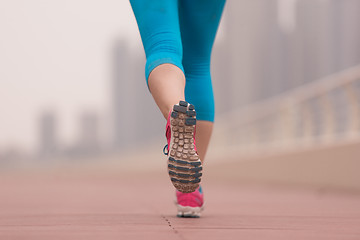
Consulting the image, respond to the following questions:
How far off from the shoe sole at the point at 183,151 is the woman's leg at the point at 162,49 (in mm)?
70

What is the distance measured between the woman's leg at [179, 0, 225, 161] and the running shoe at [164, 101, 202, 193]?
0.50 meters

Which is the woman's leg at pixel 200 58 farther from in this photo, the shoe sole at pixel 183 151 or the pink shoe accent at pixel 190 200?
the shoe sole at pixel 183 151

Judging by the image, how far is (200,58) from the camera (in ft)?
6.41

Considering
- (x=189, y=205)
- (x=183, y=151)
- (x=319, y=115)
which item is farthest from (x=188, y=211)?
(x=319, y=115)

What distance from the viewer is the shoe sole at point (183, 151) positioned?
55.4 inches

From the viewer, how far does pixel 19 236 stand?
4.00 ft

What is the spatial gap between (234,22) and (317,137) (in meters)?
20.2

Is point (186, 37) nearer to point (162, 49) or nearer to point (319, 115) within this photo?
point (162, 49)

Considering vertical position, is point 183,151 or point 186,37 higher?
point 186,37

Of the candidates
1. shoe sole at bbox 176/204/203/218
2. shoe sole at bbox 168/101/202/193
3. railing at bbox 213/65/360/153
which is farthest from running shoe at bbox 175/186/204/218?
railing at bbox 213/65/360/153

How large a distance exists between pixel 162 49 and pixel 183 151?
1.12ft

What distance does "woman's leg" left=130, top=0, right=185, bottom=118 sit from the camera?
1516mm

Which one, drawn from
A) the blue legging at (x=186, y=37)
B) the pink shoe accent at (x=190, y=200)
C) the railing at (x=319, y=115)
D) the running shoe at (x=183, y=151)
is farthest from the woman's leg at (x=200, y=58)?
the railing at (x=319, y=115)

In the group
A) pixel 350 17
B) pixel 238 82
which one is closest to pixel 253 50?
pixel 350 17
